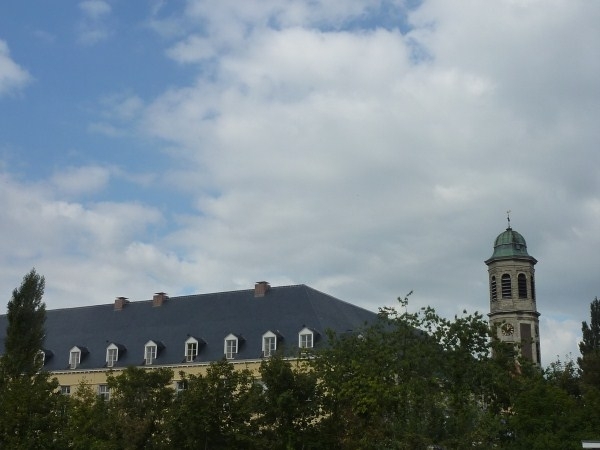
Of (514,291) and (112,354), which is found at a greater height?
(514,291)

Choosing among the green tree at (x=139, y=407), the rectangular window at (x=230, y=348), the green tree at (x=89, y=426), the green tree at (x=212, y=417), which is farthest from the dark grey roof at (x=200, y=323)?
the green tree at (x=89, y=426)

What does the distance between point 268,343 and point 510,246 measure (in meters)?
30.9

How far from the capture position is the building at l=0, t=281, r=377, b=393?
213 ft

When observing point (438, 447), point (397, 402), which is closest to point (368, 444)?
point (397, 402)

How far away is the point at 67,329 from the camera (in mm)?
77375

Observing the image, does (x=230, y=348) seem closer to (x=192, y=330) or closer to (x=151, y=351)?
(x=192, y=330)

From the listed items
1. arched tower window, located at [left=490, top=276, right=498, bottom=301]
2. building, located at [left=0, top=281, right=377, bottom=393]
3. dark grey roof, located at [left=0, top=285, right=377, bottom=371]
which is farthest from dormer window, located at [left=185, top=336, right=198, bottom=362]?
arched tower window, located at [left=490, top=276, right=498, bottom=301]

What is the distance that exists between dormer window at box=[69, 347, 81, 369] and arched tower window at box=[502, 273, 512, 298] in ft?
131

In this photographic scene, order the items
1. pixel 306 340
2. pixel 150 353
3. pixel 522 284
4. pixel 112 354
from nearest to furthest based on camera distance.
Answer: pixel 306 340, pixel 150 353, pixel 112 354, pixel 522 284

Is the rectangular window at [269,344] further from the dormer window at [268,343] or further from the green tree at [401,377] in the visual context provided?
the green tree at [401,377]

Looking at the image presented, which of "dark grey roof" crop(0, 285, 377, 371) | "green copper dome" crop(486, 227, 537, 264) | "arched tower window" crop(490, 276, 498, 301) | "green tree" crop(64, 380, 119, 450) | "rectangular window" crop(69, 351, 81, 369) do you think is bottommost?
"green tree" crop(64, 380, 119, 450)

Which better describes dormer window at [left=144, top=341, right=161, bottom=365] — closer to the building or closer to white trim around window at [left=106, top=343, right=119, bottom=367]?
the building

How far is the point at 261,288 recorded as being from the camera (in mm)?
70125

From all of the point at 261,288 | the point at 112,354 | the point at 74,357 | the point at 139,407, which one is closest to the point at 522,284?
→ the point at 261,288
